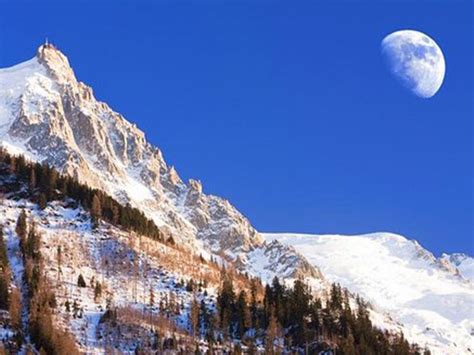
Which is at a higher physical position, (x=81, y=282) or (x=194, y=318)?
(x=81, y=282)

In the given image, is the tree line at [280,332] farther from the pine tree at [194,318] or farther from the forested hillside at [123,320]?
the pine tree at [194,318]

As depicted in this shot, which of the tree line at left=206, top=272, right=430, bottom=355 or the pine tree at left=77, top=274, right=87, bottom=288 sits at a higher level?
the pine tree at left=77, top=274, right=87, bottom=288

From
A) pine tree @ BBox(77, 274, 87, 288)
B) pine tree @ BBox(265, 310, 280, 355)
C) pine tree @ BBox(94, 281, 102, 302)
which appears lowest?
pine tree @ BBox(265, 310, 280, 355)

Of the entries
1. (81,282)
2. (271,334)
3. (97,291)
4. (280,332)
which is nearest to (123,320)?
(97,291)

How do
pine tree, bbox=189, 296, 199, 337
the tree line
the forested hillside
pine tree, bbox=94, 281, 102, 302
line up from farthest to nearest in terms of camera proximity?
pine tree, bbox=94, 281, 102, 302
the tree line
pine tree, bbox=189, 296, 199, 337
the forested hillside

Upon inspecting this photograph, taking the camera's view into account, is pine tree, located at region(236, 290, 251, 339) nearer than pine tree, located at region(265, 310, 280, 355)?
No

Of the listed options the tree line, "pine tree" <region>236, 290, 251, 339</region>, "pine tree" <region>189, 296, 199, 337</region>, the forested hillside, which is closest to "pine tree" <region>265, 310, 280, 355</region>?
the tree line

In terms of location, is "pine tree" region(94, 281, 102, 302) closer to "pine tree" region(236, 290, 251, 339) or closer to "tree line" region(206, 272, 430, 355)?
"tree line" region(206, 272, 430, 355)

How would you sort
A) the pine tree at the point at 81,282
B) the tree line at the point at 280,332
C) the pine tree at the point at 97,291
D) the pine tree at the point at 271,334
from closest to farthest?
1. the pine tree at the point at 271,334
2. the tree line at the point at 280,332
3. the pine tree at the point at 97,291
4. the pine tree at the point at 81,282

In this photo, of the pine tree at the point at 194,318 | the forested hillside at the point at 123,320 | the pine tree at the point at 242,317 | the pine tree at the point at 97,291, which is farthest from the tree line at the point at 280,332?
the pine tree at the point at 97,291

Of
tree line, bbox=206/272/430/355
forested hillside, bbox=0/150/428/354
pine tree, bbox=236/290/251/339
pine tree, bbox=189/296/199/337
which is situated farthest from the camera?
pine tree, bbox=236/290/251/339

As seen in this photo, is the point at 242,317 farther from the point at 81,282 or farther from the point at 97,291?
the point at 81,282

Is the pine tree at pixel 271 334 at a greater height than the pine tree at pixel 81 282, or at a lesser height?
lesser

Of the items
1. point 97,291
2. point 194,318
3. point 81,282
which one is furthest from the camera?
point 81,282
